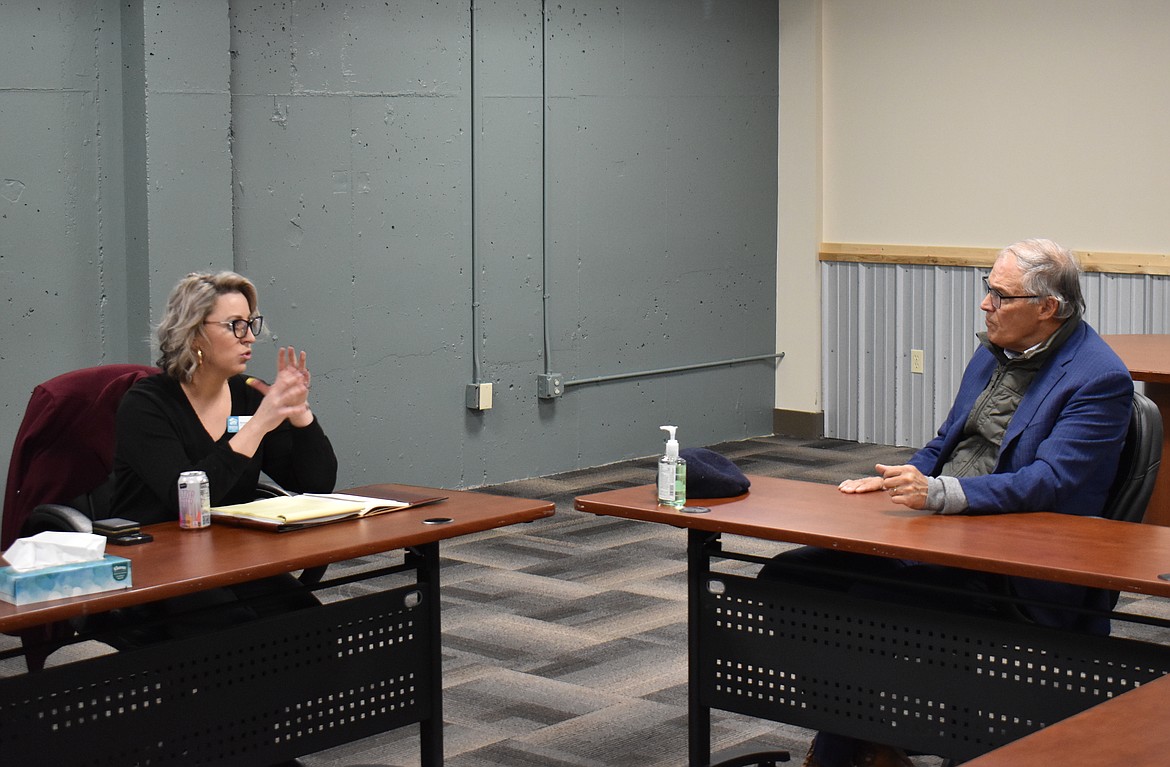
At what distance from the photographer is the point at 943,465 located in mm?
3451

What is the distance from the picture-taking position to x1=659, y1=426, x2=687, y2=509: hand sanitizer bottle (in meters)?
3.20

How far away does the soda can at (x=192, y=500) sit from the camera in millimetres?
3002

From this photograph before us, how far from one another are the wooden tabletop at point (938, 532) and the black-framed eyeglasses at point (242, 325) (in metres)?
0.88

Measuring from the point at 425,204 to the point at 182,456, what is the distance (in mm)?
3351

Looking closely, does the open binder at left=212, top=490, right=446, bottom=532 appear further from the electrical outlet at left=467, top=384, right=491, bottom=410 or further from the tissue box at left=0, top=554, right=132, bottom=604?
the electrical outlet at left=467, top=384, right=491, bottom=410

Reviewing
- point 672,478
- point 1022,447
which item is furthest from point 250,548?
point 1022,447

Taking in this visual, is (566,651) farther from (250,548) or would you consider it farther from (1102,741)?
(1102,741)

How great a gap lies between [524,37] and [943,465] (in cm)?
395

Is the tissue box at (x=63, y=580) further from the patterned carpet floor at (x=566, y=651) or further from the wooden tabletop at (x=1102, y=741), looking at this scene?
the wooden tabletop at (x=1102, y=741)

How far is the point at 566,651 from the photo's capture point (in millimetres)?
4414

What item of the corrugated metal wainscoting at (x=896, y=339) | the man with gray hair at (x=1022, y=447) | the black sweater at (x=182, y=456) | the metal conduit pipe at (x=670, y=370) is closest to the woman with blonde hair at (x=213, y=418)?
the black sweater at (x=182, y=456)

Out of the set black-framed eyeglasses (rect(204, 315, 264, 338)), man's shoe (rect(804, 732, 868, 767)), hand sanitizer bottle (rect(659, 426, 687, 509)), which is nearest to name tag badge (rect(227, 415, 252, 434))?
black-framed eyeglasses (rect(204, 315, 264, 338))

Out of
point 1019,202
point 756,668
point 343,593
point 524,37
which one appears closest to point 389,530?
point 756,668

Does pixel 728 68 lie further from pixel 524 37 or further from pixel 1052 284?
pixel 1052 284
